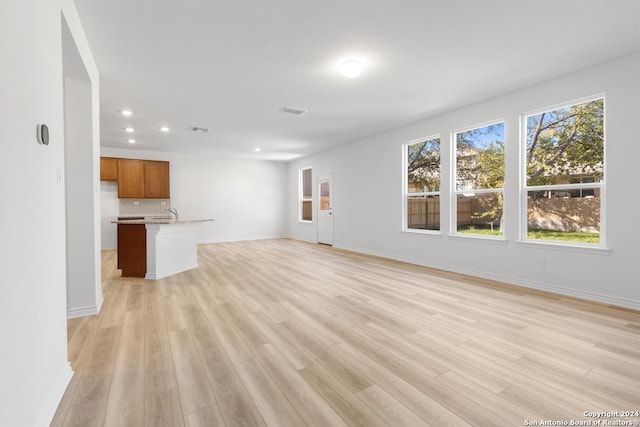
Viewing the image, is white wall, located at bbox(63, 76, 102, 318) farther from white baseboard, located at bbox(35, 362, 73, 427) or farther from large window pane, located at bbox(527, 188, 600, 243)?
large window pane, located at bbox(527, 188, 600, 243)

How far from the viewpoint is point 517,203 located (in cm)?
423

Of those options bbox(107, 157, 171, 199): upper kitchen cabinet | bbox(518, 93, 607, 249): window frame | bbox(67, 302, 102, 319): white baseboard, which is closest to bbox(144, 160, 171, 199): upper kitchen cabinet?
bbox(107, 157, 171, 199): upper kitchen cabinet

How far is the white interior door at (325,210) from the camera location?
8.34 metres

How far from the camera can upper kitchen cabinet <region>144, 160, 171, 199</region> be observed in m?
7.84

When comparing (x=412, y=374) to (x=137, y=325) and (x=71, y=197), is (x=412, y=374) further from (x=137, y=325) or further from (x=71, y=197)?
(x=71, y=197)

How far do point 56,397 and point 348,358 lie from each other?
1.76 metres

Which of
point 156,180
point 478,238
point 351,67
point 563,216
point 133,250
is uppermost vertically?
point 351,67

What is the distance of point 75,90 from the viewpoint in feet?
9.99

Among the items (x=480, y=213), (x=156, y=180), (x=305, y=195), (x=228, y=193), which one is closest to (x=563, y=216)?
(x=480, y=213)

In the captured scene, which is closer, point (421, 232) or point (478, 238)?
point (478, 238)

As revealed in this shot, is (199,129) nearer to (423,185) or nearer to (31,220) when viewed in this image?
(423,185)

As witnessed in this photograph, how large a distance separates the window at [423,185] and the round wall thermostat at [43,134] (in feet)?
17.3

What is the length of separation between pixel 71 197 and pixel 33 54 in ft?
6.51

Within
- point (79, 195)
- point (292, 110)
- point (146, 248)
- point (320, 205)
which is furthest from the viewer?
point (320, 205)
